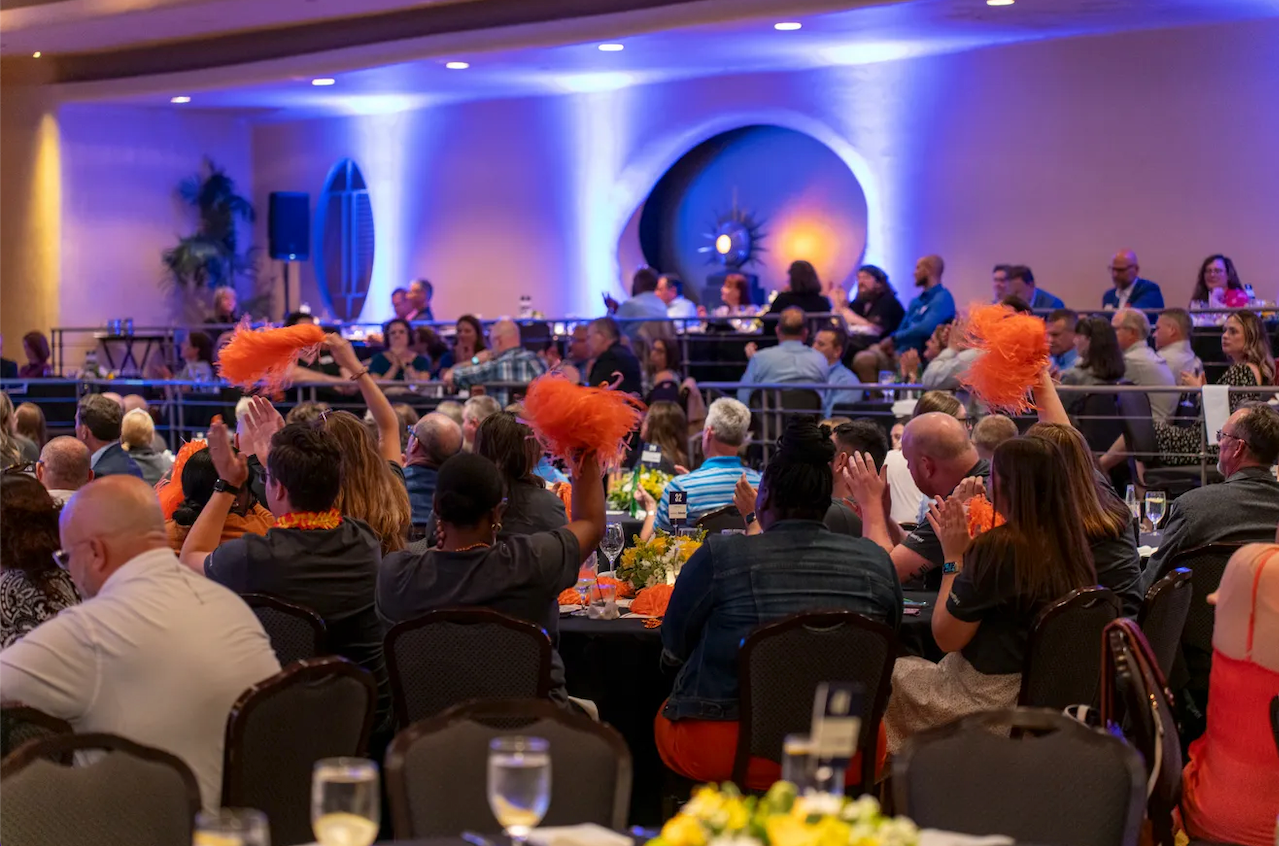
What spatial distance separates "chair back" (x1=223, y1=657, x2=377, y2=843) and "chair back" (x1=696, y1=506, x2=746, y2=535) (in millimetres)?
2613

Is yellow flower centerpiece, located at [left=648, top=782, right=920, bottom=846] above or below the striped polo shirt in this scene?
above

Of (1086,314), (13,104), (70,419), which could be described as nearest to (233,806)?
(1086,314)

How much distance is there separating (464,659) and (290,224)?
44.9ft

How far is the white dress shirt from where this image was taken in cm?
278

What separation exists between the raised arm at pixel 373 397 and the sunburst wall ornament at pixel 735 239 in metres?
9.95

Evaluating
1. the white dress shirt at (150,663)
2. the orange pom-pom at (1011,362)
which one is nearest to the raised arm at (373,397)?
the orange pom-pom at (1011,362)

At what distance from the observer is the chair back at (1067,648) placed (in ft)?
12.8

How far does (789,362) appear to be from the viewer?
980 centimetres

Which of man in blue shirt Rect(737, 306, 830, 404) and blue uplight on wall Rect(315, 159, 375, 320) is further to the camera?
blue uplight on wall Rect(315, 159, 375, 320)

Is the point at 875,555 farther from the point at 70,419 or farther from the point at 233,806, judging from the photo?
the point at 70,419

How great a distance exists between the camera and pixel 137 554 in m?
2.97

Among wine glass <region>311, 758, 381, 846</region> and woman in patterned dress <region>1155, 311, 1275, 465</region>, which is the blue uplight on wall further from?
wine glass <region>311, 758, 381, 846</region>

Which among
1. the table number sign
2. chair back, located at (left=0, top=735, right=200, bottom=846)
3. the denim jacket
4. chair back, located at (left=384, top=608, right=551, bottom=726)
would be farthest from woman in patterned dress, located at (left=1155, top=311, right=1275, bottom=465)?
chair back, located at (left=0, top=735, right=200, bottom=846)

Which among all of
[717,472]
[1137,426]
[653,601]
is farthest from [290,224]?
[653,601]
